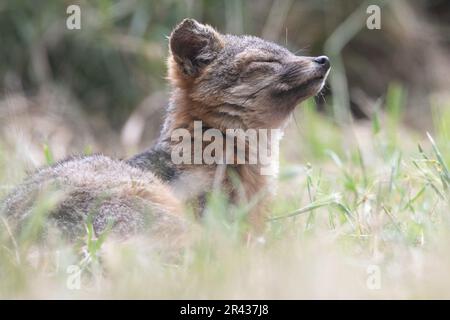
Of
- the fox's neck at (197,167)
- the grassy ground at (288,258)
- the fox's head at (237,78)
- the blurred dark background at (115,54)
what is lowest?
the grassy ground at (288,258)

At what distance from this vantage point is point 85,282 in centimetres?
401

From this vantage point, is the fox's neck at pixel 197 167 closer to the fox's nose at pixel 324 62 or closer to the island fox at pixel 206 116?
the island fox at pixel 206 116

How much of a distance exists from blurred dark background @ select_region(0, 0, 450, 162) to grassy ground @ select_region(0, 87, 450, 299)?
3.96 metres

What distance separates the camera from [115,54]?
10344 mm

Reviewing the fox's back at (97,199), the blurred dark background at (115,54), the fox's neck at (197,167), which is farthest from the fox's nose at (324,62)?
the blurred dark background at (115,54)

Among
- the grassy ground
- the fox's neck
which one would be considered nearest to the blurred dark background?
the fox's neck

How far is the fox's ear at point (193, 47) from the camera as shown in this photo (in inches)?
225

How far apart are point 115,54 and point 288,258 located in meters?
6.92

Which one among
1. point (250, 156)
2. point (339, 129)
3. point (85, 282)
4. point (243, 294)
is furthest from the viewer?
point (339, 129)

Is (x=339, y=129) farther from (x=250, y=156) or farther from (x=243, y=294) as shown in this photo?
(x=243, y=294)

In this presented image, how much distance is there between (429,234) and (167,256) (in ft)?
4.80

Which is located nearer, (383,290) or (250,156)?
(383,290)

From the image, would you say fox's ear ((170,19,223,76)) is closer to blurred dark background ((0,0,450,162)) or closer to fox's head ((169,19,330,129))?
fox's head ((169,19,330,129))

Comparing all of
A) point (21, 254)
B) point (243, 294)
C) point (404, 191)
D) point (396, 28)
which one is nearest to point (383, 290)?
point (243, 294)
